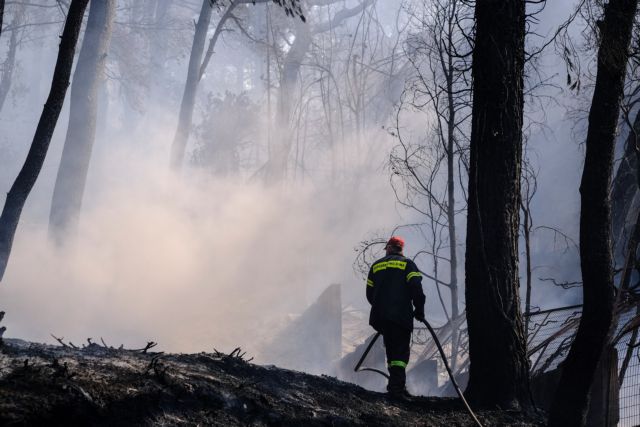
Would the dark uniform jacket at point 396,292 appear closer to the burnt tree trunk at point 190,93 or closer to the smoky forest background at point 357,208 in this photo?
the smoky forest background at point 357,208

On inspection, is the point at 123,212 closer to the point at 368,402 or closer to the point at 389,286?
the point at 389,286

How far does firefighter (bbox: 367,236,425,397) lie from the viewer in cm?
579

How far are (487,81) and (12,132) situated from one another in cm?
4489

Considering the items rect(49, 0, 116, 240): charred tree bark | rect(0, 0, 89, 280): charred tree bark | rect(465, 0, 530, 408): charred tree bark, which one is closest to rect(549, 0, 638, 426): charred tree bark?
rect(465, 0, 530, 408): charred tree bark

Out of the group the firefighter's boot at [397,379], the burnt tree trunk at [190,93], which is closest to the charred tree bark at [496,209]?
the firefighter's boot at [397,379]

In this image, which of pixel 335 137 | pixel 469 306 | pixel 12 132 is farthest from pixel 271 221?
pixel 12 132

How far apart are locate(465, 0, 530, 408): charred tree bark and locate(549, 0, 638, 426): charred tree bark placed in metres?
0.49

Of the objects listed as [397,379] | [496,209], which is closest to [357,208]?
[397,379]

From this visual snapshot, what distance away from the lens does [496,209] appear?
4.81m

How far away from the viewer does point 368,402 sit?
450 centimetres

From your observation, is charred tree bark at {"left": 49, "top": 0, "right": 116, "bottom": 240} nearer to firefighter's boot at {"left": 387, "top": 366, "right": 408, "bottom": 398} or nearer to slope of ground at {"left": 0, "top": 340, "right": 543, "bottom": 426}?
slope of ground at {"left": 0, "top": 340, "right": 543, "bottom": 426}

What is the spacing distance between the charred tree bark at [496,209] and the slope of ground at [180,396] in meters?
0.37

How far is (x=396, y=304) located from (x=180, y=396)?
2.91 metres

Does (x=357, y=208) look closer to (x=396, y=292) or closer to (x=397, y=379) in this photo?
(x=396, y=292)
